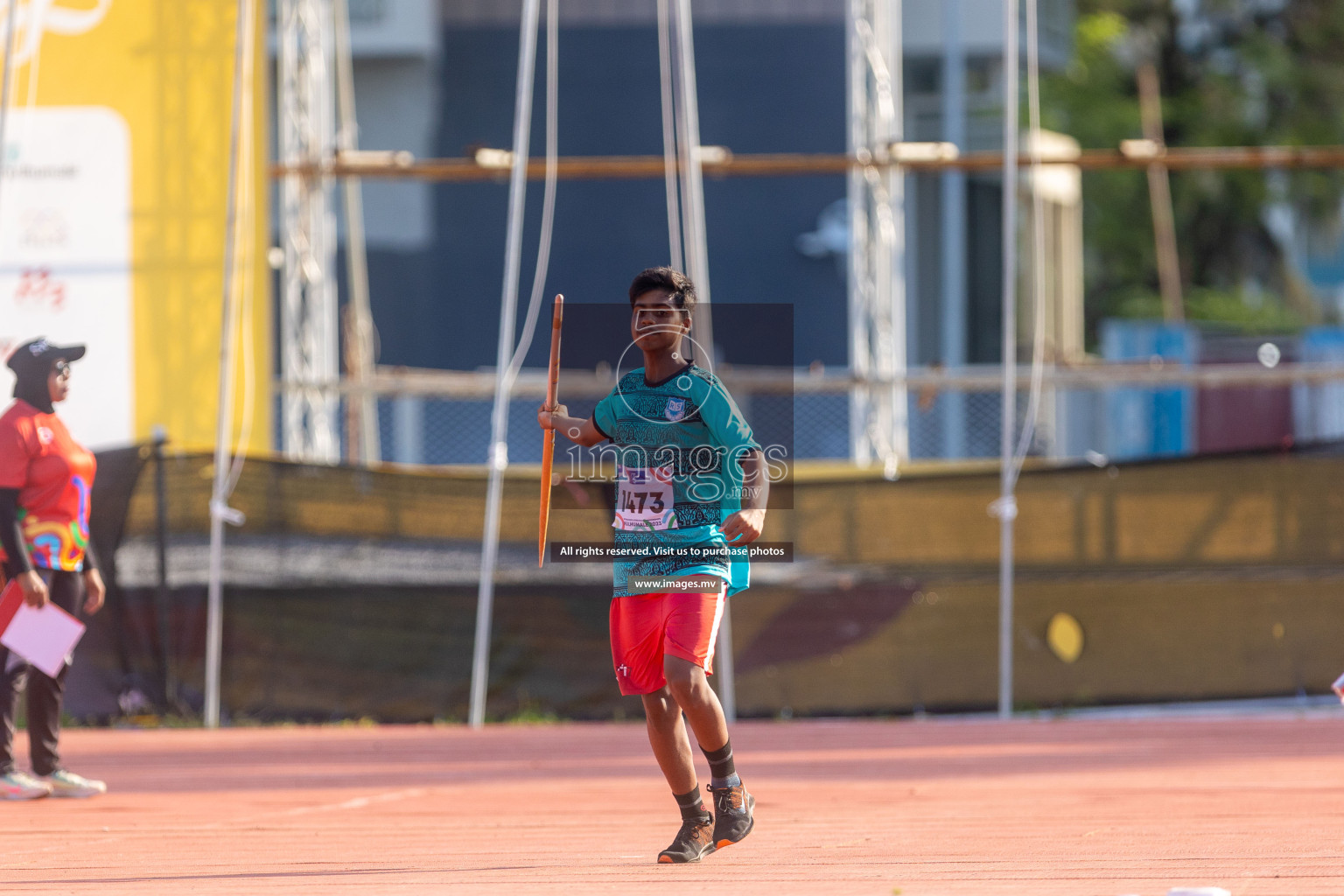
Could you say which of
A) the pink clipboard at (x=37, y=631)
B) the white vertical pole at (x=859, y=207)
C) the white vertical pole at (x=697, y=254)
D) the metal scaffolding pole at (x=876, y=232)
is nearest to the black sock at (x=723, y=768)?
the pink clipboard at (x=37, y=631)

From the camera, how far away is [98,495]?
939 cm

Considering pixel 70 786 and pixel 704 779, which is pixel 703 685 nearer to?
pixel 704 779

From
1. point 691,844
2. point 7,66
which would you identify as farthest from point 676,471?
point 7,66

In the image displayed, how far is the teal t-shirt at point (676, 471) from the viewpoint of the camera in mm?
5281

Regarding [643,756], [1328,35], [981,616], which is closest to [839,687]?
[981,616]

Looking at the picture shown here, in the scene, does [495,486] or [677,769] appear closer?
[677,769]

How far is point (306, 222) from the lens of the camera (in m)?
12.7

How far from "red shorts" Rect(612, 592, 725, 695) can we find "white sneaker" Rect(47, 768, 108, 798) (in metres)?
2.85

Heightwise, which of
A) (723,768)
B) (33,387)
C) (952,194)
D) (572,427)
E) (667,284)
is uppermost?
(952,194)

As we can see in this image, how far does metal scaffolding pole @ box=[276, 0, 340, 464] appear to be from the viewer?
12258 mm

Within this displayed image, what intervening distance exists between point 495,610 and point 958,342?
13.4 meters

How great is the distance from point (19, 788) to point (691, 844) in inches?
121

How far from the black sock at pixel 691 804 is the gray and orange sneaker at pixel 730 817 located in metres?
0.05

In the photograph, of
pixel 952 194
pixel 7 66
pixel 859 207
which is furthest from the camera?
pixel 952 194
